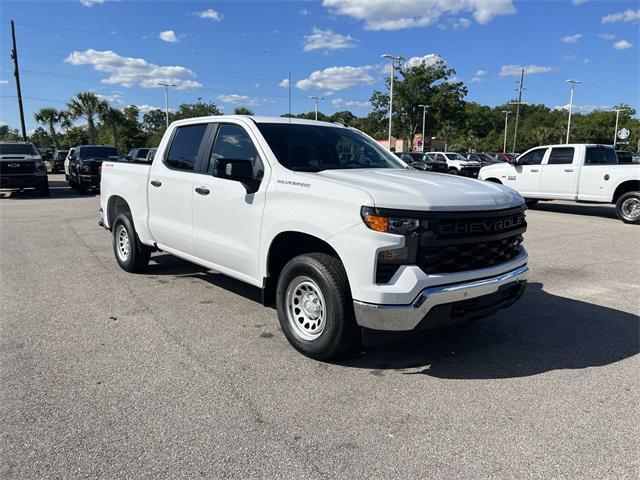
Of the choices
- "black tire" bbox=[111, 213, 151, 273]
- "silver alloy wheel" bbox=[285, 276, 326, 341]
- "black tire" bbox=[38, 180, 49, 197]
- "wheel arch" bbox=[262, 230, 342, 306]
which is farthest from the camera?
"black tire" bbox=[38, 180, 49, 197]

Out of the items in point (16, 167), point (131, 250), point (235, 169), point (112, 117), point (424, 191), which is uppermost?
point (112, 117)

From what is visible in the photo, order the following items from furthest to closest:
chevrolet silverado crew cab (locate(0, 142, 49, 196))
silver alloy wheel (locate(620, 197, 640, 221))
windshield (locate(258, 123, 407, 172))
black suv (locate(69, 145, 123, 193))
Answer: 1. black suv (locate(69, 145, 123, 193))
2. chevrolet silverado crew cab (locate(0, 142, 49, 196))
3. silver alloy wheel (locate(620, 197, 640, 221))
4. windshield (locate(258, 123, 407, 172))

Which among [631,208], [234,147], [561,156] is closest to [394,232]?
[234,147]

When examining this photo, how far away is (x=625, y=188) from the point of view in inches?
501

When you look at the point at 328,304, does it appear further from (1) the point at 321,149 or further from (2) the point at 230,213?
(1) the point at 321,149

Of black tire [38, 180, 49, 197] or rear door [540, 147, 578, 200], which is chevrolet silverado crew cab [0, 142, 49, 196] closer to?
black tire [38, 180, 49, 197]

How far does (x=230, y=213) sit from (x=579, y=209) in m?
14.7

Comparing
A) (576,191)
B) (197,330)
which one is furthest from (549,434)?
(576,191)

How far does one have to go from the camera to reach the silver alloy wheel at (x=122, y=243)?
6762 mm

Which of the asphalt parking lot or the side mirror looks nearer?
the asphalt parking lot

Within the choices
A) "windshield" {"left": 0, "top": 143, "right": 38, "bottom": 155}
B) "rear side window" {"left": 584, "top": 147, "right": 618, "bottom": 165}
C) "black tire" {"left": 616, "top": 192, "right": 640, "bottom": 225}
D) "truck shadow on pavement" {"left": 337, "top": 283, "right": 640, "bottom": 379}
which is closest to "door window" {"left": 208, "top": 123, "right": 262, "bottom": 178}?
"truck shadow on pavement" {"left": 337, "top": 283, "right": 640, "bottom": 379}

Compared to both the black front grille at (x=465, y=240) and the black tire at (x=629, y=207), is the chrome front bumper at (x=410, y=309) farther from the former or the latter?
the black tire at (x=629, y=207)

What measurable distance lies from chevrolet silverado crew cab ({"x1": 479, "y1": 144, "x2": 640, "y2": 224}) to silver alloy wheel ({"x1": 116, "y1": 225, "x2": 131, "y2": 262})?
11732 millimetres

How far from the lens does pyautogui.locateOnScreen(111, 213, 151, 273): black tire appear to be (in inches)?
256
